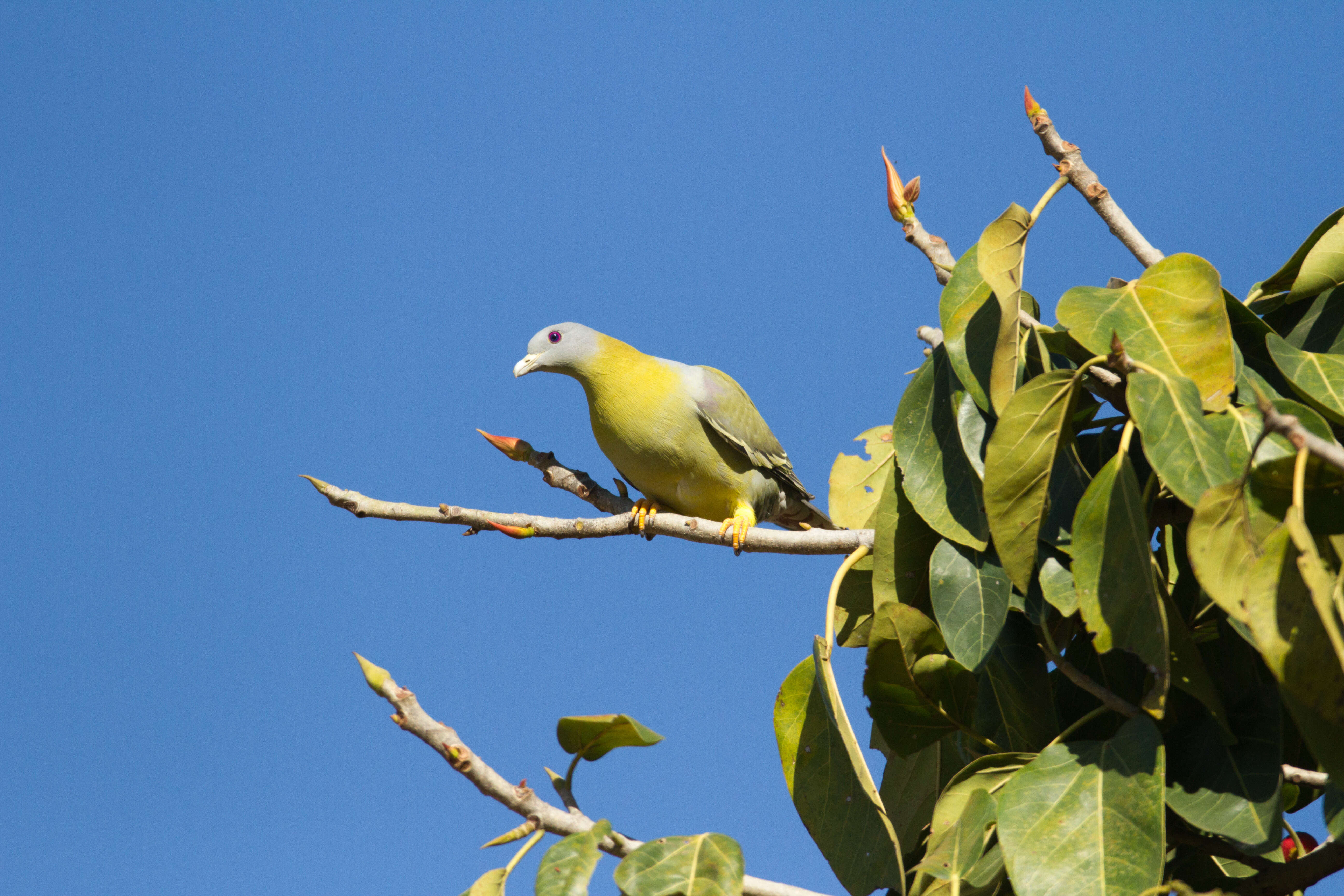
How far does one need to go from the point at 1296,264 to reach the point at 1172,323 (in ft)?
1.96

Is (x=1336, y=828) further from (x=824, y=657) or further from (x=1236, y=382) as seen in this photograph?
(x=824, y=657)

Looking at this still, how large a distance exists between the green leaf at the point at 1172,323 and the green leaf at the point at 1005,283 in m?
0.12

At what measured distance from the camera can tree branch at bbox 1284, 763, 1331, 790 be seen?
1993 millimetres

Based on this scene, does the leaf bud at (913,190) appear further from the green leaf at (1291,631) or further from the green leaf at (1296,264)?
the green leaf at (1291,631)

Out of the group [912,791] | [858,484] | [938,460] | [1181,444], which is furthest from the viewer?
[858,484]

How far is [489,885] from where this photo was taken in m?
1.85

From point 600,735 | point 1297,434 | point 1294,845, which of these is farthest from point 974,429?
point 1294,845

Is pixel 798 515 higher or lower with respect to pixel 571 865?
higher

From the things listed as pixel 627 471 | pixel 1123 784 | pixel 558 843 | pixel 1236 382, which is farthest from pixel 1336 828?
pixel 627 471

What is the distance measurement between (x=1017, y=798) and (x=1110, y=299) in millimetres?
1066

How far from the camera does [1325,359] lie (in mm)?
2074

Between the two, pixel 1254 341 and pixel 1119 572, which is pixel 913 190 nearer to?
pixel 1254 341

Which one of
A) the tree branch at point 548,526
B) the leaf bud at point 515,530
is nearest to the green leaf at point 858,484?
the tree branch at point 548,526

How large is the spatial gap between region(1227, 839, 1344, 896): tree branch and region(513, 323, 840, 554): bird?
293 cm
